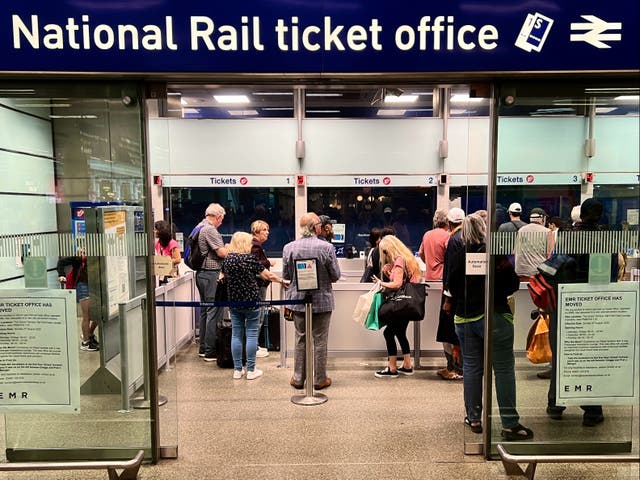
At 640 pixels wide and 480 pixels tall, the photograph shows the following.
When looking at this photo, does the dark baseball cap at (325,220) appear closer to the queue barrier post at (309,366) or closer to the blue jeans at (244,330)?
the blue jeans at (244,330)

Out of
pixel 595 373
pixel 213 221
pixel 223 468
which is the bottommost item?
pixel 223 468

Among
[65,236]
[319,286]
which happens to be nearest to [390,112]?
[319,286]

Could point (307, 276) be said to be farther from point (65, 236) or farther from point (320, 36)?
point (320, 36)

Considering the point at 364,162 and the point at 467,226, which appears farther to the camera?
the point at 364,162

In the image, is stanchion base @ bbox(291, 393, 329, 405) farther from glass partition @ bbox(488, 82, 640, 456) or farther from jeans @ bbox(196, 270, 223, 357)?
glass partition @ bbox(488, 82, 640, 456)

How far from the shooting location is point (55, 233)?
9.80 feet

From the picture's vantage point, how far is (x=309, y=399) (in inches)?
167

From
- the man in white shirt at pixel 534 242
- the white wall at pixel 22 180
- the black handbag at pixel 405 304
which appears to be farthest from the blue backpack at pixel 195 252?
the man in white shirt at pixel 534 242

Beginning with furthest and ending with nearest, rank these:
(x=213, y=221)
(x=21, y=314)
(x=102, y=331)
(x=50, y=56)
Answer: (x=213, y=221)
(x=102, y=331)
(x=21, y=314)
(x=50, y=56)

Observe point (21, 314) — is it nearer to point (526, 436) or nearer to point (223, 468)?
point (223, 468)

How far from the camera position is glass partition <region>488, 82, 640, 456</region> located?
9.79 feet

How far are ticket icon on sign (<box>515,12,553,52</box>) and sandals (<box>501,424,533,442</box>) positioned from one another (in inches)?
92.9

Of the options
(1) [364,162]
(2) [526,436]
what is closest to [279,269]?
(1) [364,162]

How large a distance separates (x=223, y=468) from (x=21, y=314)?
5.13 ft
